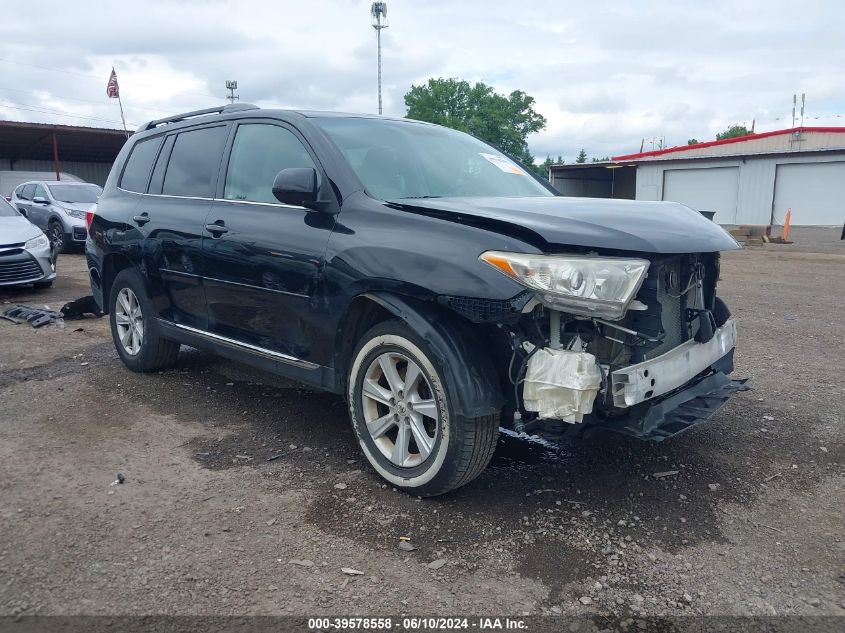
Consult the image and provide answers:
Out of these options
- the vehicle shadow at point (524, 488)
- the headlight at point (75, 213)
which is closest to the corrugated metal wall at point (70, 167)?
the headlight at point (75, 213)

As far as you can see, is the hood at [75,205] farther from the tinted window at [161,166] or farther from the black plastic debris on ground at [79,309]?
the tinted window at [161,166]

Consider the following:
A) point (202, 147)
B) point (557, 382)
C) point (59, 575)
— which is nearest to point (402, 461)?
point (557, 382)

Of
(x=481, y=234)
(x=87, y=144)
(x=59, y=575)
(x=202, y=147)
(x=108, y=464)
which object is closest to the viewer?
(x=59, y=575)

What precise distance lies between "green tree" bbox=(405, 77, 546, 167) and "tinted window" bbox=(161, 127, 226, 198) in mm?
57654

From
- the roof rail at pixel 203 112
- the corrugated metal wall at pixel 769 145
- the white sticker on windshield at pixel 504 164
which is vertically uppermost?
the corrugated metal wall at pixel 769 145

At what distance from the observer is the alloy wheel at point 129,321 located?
5402mm

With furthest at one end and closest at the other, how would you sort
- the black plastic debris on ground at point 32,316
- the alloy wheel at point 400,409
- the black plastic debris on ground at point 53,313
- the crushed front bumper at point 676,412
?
the black plastic debris on ground at point 53,313
the black plastic debris on ground at point 32,316
the alloy wheel at point 400,409
the crushed front bumper at point 676,412

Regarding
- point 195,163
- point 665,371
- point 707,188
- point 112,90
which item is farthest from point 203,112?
point 707,188

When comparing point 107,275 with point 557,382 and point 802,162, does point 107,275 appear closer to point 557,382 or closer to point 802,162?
point 557,382

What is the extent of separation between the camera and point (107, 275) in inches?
225

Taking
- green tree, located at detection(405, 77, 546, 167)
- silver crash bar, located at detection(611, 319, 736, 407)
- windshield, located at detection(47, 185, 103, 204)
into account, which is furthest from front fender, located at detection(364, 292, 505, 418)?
green tree, located at detection(405, 77, 546, 167)

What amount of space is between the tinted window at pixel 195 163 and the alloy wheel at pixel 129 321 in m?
0.95

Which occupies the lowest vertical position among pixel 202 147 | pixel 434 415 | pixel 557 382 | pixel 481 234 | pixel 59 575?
pixel 59 575

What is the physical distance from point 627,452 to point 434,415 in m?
Result: 1.35
